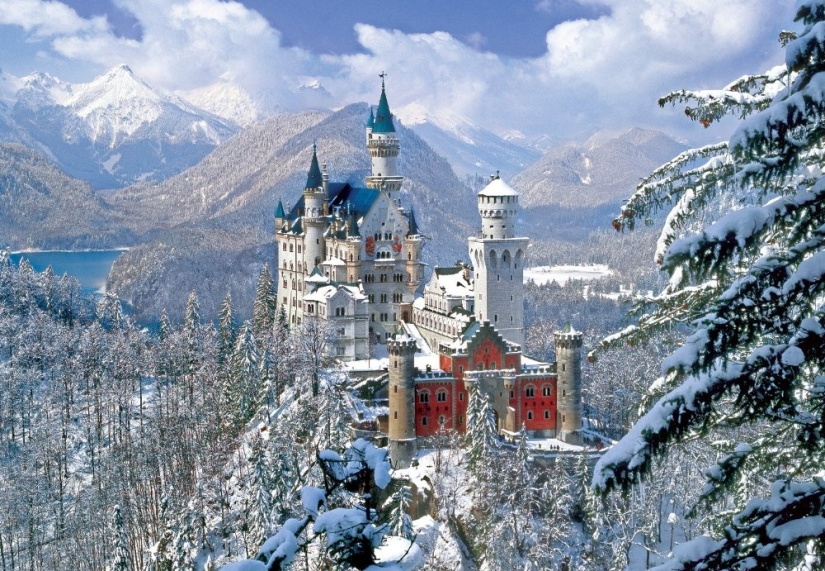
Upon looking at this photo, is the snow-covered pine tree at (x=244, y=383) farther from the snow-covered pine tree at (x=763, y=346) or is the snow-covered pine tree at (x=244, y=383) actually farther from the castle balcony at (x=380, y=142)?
the snow-covered pine tree at (x=763, y=346)

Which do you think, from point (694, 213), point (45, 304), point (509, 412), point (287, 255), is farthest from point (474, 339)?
point (45, 304)

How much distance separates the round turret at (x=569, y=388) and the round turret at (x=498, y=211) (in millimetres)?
10606

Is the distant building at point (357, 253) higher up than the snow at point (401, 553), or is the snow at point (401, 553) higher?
the distant building at point (357, 253)

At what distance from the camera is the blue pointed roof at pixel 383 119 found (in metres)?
99.1

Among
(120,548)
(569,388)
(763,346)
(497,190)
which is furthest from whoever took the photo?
(497,190)

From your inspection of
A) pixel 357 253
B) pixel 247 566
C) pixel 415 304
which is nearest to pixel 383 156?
pixel 357 253

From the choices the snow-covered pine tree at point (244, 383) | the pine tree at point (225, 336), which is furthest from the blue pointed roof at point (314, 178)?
the snow-covered pine tree at point (244, 383)

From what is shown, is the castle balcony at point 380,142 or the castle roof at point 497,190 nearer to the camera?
the castle roof at point 497,190

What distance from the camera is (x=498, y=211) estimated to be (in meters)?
80.8

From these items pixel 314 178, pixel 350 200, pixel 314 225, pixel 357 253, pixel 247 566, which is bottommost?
pixel 247 566

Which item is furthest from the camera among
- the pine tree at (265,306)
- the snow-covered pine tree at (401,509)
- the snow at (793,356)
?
the pine tree at (265,306)

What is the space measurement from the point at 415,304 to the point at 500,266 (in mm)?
13831

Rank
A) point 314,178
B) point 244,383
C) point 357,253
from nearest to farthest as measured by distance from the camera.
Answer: point 244,383 < point 357,253 < point 314,178

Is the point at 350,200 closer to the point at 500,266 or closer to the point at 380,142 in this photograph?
the point at 380,142
